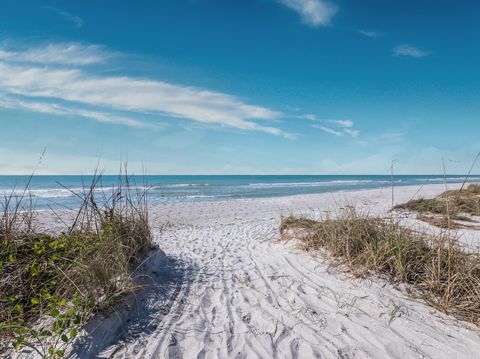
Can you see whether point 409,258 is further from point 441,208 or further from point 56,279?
point 441,208

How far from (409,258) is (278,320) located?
2279mm

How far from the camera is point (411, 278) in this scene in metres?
4.21

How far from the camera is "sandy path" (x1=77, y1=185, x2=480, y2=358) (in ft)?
9.27

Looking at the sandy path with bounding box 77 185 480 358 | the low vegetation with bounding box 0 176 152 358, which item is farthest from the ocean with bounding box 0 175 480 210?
the sandy path with bounding box 77 185 480 358

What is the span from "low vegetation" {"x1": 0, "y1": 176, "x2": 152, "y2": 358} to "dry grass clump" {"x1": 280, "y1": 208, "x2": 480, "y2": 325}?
10.3ft

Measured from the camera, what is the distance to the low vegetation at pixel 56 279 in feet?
8.68

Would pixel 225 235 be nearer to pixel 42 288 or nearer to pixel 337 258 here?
pixel 337 258

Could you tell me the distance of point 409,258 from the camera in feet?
14.4

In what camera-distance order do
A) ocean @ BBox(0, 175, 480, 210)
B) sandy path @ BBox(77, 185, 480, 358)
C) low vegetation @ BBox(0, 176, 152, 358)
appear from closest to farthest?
low vegetation @ BBox(0, 176, 152, 358), sandy path @ BBox(77, 185, 480, 358), ocean @ BBox(0, 175, 480, 210)

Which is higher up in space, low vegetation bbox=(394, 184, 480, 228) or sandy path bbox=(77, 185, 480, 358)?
low vegetation bbox=(394, 184, 480, 228)

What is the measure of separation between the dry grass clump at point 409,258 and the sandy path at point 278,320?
0.24m

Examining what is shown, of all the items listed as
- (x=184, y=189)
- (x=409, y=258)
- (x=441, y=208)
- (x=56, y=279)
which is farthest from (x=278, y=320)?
(x=184, y=189)

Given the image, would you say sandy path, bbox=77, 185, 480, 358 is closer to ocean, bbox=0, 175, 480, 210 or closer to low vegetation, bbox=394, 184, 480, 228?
ocean, bbox=0, 175, 480, 210

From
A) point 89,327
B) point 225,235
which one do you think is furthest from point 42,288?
point 225,235
